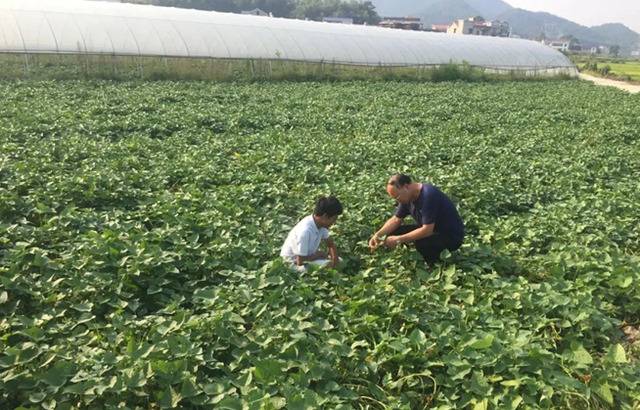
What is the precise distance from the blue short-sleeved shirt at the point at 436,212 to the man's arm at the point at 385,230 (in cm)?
16

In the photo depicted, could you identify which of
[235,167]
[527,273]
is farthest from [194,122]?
[527,273]

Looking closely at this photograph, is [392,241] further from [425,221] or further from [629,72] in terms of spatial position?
[629,72]

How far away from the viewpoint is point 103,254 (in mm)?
4438

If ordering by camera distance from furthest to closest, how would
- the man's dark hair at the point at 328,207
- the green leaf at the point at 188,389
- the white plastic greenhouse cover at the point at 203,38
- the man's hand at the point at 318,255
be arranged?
1. the white plastic greenhouse cover at the point at 203,38
2. the man's hand at the point at 318,255
3. the man's dark hair at the point at 328,207
4. the green leaf at the point at 188,389

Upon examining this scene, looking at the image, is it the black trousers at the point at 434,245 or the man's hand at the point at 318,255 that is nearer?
the man's hand at the point at 318,255

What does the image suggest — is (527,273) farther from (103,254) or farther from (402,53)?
(402,53)

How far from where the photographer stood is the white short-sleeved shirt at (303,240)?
465 centimetres

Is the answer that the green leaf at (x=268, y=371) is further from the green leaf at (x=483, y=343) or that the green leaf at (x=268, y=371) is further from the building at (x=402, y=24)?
the building at (x=402, y=24)

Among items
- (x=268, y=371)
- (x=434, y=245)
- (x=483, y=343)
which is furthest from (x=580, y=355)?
(x=268, y=371)

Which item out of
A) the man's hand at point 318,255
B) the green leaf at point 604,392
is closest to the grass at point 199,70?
the man's hand at point 318,255

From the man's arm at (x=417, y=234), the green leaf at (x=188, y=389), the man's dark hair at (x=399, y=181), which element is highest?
the man's dark hair at (x=399, y=181)

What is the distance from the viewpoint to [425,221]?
505 cm

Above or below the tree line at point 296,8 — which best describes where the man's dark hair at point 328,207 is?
below

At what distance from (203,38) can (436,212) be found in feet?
61.5
